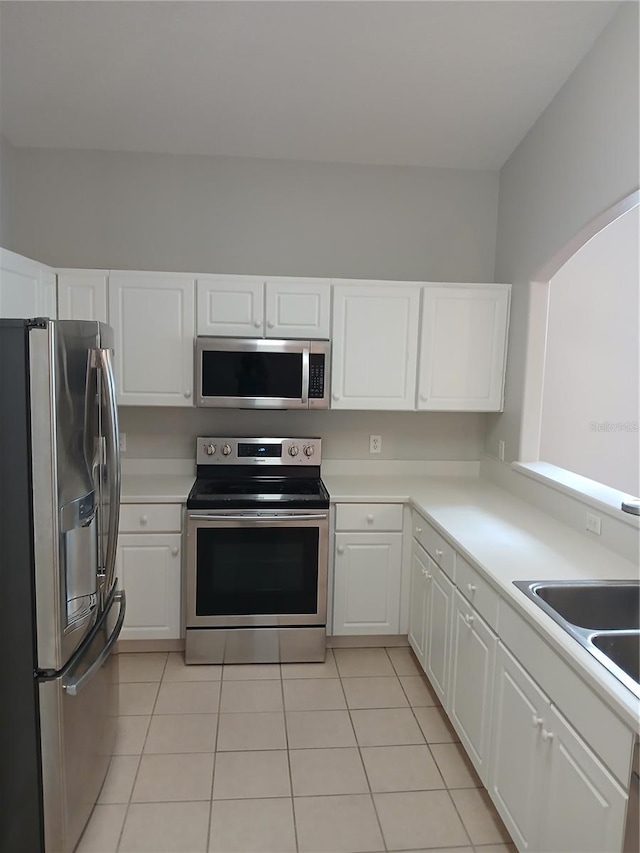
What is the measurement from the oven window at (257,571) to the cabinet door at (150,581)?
15cm

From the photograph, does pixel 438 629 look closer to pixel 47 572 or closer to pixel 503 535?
pixel 503 535

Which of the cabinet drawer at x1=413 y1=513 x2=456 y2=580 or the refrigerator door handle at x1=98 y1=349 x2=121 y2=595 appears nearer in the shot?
the refrigerator door handle at x1=98 y1=349 x2=121 y2=595

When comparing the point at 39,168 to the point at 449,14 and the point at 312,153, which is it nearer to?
the point at 312,153

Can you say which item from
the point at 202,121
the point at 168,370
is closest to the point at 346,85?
the point at 202,121

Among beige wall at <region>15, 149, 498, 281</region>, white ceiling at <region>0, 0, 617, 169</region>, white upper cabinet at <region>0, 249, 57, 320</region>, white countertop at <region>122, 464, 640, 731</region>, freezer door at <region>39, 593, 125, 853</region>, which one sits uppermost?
white ceiling at <region>0, 0, 617, 169</region>

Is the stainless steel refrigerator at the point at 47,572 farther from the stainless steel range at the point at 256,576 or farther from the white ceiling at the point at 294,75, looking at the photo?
the white ceiling at the point at 294,75

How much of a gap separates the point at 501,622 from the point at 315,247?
2.42m

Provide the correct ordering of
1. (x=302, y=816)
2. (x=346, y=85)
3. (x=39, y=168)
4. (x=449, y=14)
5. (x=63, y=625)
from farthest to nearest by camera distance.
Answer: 1. (x=39, y=168)
2. (x=346, y=85)
3. (x=449, y=14)
4. (x=302, y=816)
5. (x=63, y=625)

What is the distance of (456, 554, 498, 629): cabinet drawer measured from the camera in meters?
2.04

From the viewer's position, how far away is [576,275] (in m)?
3.89

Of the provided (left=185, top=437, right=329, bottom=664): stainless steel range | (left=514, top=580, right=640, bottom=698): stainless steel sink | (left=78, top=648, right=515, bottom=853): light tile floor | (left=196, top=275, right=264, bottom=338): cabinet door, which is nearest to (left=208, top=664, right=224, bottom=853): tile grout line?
(left=78, top=648, right=515, bottom=853): light tile floor

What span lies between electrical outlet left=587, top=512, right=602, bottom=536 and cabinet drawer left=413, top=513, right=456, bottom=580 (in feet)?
1.89

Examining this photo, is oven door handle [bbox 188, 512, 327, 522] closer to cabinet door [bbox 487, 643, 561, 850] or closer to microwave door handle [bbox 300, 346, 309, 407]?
microwave door handle [bbox 300, 346, 309, 407]

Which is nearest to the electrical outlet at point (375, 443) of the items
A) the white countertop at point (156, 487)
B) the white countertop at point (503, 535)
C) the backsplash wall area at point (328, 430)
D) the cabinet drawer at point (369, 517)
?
the backsplash wall area at point (328, 430)
